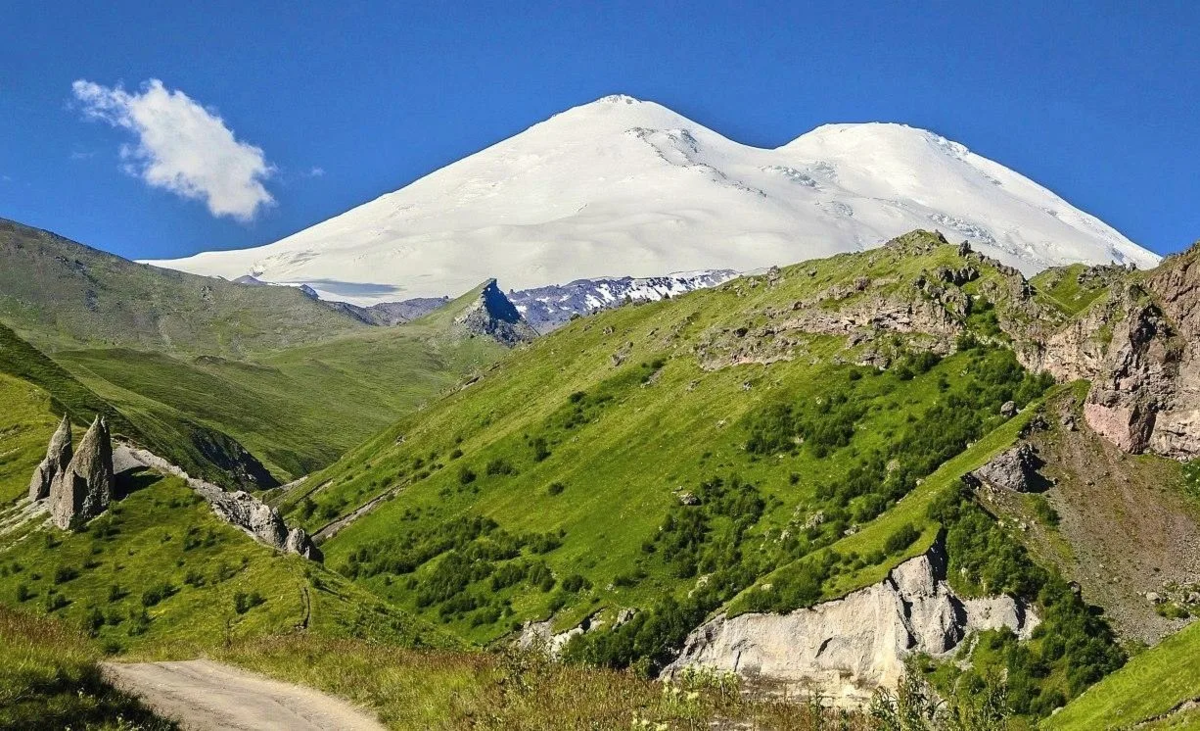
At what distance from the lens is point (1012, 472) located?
315 ft

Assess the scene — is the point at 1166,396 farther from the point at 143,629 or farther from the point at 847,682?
the point at 143,629

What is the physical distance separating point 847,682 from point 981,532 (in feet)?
61.0

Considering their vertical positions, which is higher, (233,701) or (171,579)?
(171,579)

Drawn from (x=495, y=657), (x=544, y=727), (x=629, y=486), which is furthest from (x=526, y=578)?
(x=544, y=727)

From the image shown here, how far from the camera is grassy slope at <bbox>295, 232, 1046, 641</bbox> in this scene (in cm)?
12681

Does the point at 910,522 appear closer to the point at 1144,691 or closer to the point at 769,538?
the point at 769,538

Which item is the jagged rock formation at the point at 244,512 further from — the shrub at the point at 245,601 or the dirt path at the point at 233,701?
the dirt path at the point at 233,701

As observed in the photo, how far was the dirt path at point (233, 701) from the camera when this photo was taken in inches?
1061

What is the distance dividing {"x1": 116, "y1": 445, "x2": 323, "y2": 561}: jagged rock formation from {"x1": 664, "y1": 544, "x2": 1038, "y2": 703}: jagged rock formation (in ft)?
120

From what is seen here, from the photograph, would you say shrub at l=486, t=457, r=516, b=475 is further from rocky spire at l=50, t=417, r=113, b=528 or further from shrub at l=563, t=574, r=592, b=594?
rocky spire at l=50, t=417, r=113, b=528

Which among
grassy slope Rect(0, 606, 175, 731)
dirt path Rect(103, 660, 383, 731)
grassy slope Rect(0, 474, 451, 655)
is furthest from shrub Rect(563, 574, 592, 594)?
grassy slope Rect(0, 606, 175, 731)

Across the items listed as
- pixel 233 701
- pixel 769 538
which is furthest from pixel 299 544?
pixel 233 701

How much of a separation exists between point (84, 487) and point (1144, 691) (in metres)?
74.8

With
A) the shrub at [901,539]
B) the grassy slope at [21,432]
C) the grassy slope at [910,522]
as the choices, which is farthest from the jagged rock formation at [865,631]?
the grassy slope at [21,432]
